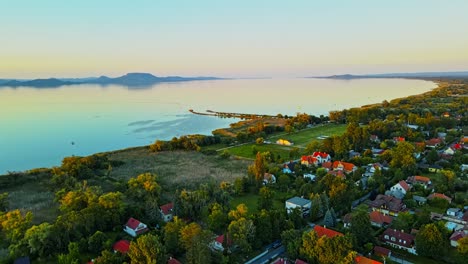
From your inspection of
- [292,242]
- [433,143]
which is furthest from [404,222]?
[433,143]

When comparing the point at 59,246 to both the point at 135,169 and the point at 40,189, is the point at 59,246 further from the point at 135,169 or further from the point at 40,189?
the point at 135,169

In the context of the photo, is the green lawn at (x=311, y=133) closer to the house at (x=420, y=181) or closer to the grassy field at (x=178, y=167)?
the grassy field at (x=178, y=167)

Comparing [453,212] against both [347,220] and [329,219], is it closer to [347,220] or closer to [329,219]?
[347,220]

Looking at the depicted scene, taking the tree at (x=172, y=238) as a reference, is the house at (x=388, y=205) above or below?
below

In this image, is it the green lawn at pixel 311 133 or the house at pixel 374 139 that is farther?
the green lawn at pixel 311 133

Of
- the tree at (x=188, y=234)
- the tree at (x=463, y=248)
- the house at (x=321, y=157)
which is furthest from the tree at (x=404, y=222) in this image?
the house at (x=321, y=157)

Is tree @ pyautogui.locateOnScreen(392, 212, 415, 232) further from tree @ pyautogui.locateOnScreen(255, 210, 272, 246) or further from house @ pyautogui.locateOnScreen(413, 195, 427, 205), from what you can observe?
tree @ pyautogui.locateOnScreen(255, 210, 272, 246)
